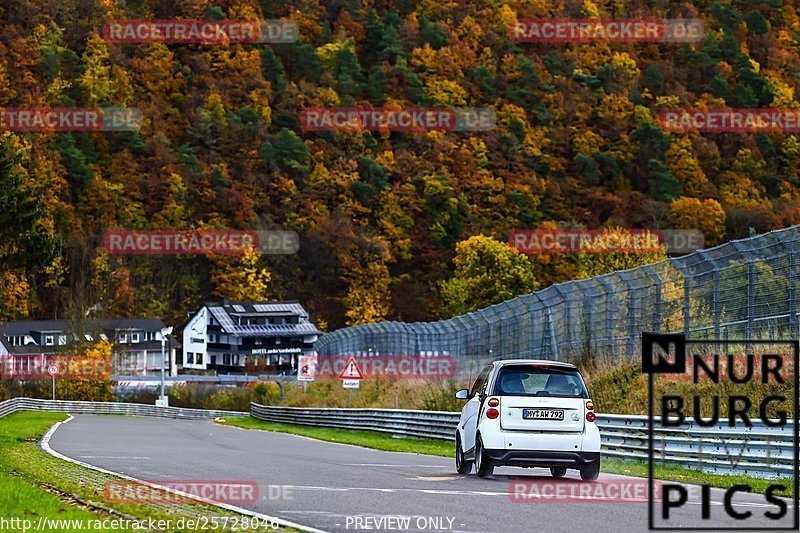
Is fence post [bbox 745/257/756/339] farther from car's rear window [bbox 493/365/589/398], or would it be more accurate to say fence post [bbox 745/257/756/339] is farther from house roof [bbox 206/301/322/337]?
house roof [bbox 206/301/322/337]

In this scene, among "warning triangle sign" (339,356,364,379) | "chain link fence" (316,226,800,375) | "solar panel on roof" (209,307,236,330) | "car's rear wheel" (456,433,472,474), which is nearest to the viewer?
"car's rear wheel" (456,433,472,474)

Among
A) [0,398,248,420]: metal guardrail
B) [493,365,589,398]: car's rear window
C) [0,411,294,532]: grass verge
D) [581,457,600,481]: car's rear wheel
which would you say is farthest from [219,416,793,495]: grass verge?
[0,398,248,420]: metal guardrail

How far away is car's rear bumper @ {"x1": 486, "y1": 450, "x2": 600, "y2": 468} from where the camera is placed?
17656mm

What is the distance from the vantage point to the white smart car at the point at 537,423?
17719mm

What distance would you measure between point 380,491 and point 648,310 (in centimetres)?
1276

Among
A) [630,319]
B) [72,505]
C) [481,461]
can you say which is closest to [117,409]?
[630,319]

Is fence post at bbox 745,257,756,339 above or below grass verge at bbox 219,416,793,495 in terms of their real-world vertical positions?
above

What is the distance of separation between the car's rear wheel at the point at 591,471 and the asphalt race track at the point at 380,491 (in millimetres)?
Result: 387

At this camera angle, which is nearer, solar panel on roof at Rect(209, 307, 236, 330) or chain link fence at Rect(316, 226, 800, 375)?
chain link fence at Rect(316, 226, 800, 375)

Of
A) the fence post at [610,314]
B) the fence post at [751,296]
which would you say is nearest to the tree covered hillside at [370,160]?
the fence post at [610,314]

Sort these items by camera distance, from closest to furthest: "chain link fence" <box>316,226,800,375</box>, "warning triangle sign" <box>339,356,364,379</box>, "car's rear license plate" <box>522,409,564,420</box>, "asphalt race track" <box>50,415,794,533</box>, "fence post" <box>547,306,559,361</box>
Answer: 1. "asphalt race track" <box>50,415,794,533</box>
2. "car's rear license plate" <box>522,409,564,420</box>
3. "chain link fence" <box>316,226,800,375</box>
4. "fence post" <box>547,306,559,361</box>
5. "warning triangle sign" <box>339,356,364,379</box>

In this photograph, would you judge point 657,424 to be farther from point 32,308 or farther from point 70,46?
point 70,46

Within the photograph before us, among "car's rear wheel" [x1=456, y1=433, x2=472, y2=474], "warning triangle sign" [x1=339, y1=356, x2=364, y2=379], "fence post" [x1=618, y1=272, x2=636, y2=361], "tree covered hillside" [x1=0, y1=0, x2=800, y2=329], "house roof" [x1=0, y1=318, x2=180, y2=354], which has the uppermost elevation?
"tree covered hillside" [x1=0, y1=0, x2=800, y2=329]

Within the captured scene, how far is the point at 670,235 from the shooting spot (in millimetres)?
148625
